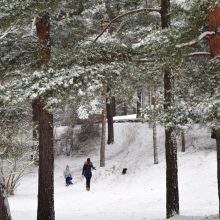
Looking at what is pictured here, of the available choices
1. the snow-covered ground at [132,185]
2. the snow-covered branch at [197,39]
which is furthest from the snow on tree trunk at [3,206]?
the snow-covered branch at [197,39]

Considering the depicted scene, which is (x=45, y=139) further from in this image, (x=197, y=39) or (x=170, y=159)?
(x=197, y=39)

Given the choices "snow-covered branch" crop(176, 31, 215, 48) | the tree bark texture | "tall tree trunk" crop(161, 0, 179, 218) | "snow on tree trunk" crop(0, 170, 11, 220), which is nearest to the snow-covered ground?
"tall tree trunk" crop(161, 0, 179, 218)

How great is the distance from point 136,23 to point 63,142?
17368 millimetres

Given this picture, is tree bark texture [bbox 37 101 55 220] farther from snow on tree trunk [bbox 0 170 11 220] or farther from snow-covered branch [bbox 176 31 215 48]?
snow-covered branch [bbox 176 31 215 48]

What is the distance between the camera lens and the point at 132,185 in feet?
79.3

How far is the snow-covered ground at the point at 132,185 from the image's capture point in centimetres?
1680

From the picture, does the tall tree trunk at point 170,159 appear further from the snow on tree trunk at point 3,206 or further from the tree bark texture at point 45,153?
the snow on tree trunk at point 3,206

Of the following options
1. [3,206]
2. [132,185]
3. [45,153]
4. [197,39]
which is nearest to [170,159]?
[45,153]

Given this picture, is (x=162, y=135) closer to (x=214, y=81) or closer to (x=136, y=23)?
(x=136, y=23)

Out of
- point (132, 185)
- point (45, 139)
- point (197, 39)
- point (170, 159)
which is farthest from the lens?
point (132, 185)

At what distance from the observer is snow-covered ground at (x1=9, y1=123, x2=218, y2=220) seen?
661 inches

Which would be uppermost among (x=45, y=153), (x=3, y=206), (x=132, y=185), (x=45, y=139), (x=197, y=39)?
(x=197, y=39)

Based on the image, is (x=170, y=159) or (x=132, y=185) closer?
(x=170, y=159)

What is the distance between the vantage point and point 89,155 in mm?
31156
